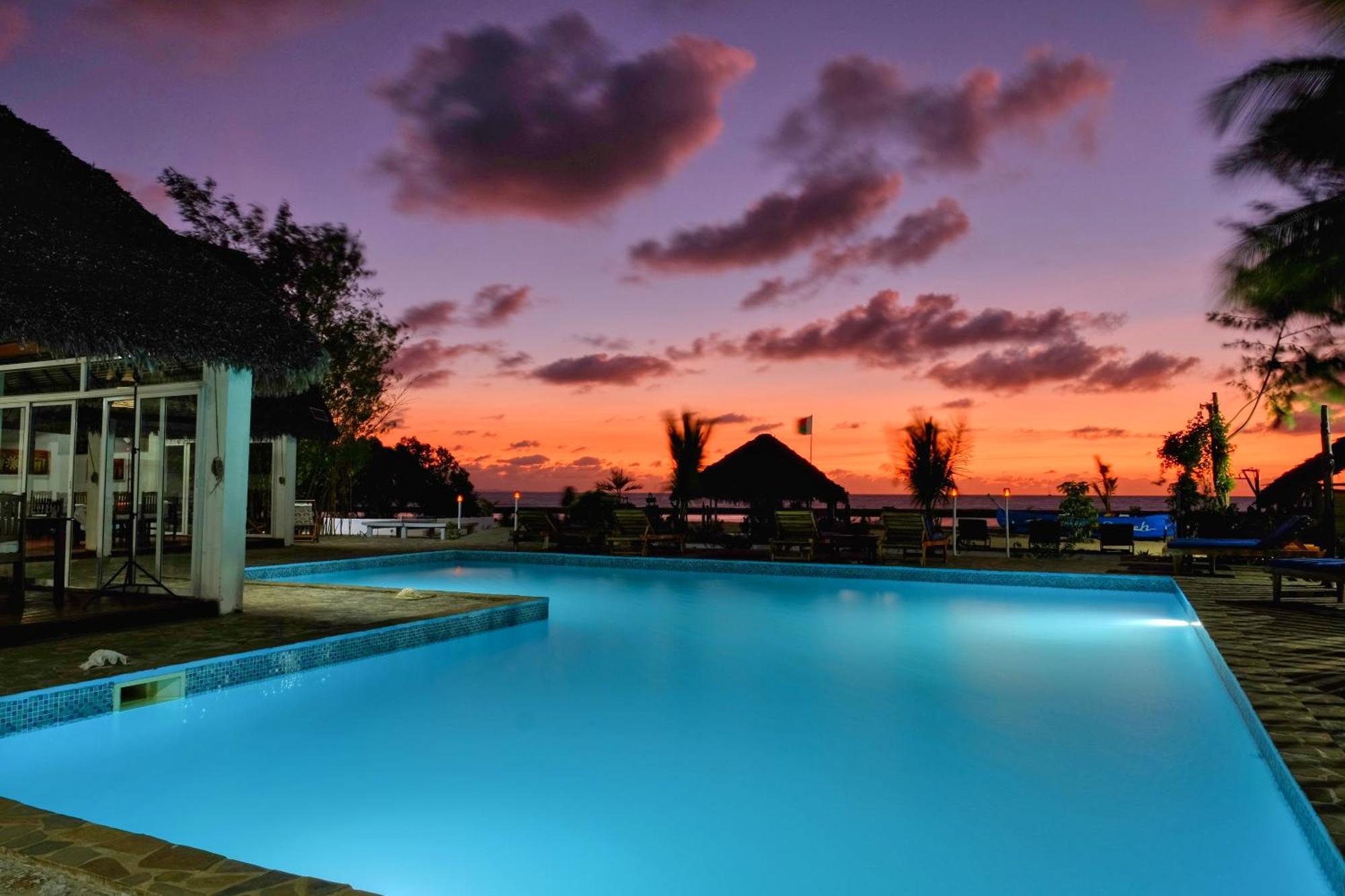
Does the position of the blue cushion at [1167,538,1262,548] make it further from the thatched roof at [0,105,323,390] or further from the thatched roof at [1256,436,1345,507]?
the thatched roof at [0,105,323,390]

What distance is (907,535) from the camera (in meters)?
12.6

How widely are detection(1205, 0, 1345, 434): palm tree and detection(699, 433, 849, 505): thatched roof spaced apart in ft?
23.3

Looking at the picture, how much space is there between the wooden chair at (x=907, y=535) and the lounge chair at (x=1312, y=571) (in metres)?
4.97

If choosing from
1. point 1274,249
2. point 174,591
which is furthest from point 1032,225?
point 174,591

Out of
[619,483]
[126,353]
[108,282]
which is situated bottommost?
[619,483]

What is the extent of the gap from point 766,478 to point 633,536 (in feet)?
9.95

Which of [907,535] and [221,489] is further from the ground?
[221,489]

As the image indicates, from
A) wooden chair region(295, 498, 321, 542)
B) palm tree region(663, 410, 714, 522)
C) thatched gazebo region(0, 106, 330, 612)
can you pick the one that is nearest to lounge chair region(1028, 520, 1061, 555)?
palm tree region(663, 410, 714, 522)

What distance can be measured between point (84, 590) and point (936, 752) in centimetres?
665

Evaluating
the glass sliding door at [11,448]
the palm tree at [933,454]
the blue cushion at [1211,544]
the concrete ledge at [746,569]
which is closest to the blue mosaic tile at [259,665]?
the concrete ledge at [746,569]

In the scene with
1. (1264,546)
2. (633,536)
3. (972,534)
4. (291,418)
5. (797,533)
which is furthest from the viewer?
(972,534)

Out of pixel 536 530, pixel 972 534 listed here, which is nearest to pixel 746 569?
pixel 536 530

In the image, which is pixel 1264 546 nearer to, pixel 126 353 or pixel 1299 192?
pixel 1299 192

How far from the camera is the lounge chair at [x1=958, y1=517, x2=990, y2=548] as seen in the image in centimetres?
1507
